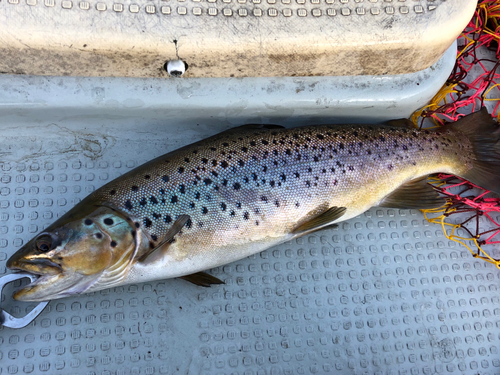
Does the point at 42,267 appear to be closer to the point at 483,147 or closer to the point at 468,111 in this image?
the point at 483,147

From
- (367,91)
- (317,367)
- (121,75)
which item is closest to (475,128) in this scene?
(367,91)

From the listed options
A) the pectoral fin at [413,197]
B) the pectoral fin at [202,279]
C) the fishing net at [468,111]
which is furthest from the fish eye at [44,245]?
the fishing net at [468,111]

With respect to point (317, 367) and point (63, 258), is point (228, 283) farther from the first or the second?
point (63, 258)

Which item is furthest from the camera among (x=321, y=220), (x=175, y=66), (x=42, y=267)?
(x=321, y=220)

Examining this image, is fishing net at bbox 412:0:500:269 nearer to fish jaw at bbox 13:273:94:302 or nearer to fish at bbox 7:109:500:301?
fish at bbox 7:109:500:301

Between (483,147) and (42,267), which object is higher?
(483,147)

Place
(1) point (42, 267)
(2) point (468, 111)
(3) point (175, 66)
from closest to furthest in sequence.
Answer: (1) point (42, 267), (3) point (175, 66), (2) point (468, 111)

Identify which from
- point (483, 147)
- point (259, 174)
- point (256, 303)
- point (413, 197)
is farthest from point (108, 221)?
point (483, 147)
